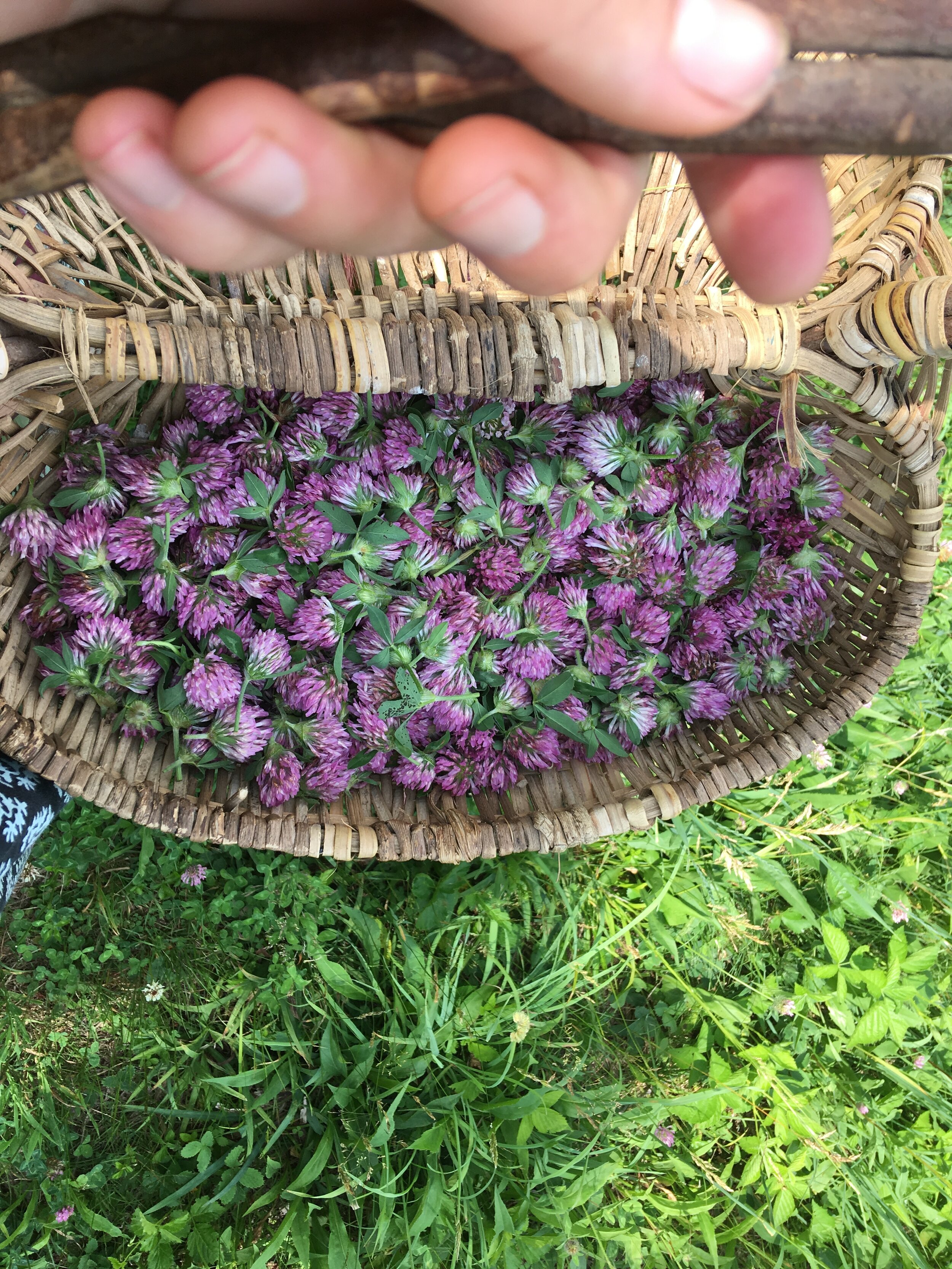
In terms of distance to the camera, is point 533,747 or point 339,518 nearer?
point 339,518

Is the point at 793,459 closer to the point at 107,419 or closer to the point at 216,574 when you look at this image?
the point at 216,574

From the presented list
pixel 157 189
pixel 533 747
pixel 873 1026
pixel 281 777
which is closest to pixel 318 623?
pixel 281 777

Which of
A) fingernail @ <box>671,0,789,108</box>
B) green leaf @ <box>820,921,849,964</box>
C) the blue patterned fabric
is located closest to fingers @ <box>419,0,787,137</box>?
fingernail @ <box>671,0,789,108</box>

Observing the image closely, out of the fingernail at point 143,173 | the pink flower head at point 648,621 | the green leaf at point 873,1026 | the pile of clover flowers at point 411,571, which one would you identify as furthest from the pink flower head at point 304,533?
the green leaf at point 873,1026

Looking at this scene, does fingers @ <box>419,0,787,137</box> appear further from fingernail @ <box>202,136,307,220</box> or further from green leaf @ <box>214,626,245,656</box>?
green leaf @ <box>214,626,245,656</box>

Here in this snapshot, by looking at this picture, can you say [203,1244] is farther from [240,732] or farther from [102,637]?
[102,637]

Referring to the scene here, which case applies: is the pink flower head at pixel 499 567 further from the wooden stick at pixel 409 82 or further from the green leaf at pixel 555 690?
the wooden stick at pixel 409 82
